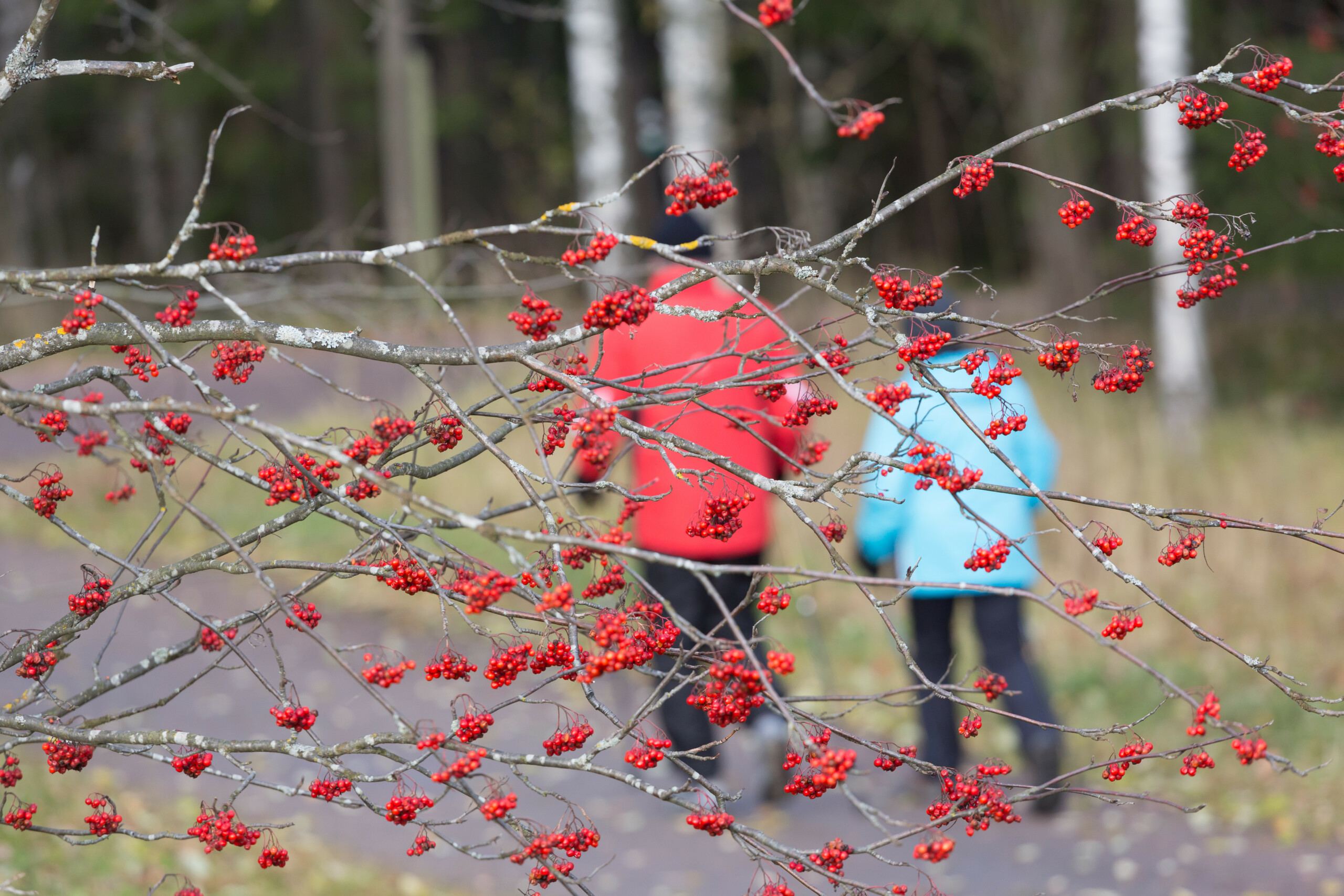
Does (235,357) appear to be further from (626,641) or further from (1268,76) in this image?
(1268,76)

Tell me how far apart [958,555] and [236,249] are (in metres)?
3.61

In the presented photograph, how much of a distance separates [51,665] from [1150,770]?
4.89m

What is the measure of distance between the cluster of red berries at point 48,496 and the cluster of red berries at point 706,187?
4.04 ft

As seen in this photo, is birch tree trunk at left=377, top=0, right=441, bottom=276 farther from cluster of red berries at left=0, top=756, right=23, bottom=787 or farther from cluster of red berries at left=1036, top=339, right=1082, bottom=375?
cluster of red berries at left=1036, top=339, right=1082, bottom=375

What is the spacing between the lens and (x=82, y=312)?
Result: 6.12 ft

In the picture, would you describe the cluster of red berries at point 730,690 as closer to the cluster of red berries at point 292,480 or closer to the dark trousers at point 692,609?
the cluster of red berries at point 292,480

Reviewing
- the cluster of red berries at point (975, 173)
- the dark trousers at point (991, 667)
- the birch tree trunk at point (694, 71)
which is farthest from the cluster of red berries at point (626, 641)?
the birch tree trunk at point (694, 71)

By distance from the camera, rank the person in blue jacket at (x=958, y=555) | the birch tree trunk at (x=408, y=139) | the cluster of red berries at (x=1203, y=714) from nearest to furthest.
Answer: the cluster of red berries at (x=1203, y=714)
the person in blue jacket at (x=958, y=555)
the birch tree trunk at (x=408, y=139)

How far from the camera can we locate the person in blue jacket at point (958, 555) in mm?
4785

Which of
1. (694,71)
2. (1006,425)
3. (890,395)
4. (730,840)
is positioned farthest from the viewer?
(694,71)

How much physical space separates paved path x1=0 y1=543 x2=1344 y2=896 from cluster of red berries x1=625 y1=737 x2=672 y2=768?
7.11 ft

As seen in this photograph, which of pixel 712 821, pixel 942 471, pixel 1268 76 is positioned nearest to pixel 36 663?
pixel 712 821

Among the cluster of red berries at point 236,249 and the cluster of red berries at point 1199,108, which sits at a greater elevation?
the cluster of red berries at point 1199,108

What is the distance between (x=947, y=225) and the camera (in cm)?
2091
